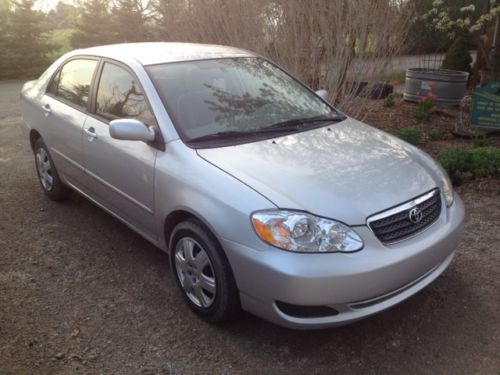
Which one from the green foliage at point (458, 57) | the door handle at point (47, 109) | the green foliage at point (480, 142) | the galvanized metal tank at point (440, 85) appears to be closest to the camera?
the door handle at point (47, 109)

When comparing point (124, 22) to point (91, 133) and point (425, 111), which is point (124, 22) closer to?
point (425, 111)

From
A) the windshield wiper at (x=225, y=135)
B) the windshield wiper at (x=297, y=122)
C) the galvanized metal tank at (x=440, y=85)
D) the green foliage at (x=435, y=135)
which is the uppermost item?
the windshield wiper at (x=297, y=122)

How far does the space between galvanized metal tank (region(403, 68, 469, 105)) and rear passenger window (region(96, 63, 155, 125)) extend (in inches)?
221

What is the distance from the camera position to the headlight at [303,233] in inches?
96.0

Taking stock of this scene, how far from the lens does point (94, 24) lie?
1636 centimetres

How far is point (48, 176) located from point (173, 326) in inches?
101

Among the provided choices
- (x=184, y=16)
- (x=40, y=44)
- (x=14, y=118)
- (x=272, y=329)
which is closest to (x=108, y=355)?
(x=272, y=329)

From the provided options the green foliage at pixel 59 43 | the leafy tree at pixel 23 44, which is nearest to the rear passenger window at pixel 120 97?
the leafy tree at pixel 23 44

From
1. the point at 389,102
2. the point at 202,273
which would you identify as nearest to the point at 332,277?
the point at 202,273

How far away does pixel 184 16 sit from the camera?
24.3 feet

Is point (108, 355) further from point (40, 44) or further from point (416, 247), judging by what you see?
point (40, 44)

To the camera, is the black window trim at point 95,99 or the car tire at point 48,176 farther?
the car tire at point 48,176

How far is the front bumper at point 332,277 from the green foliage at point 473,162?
8.08 ft

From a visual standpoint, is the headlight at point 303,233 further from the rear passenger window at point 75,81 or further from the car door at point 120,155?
the rear passenger window at point 75,81
